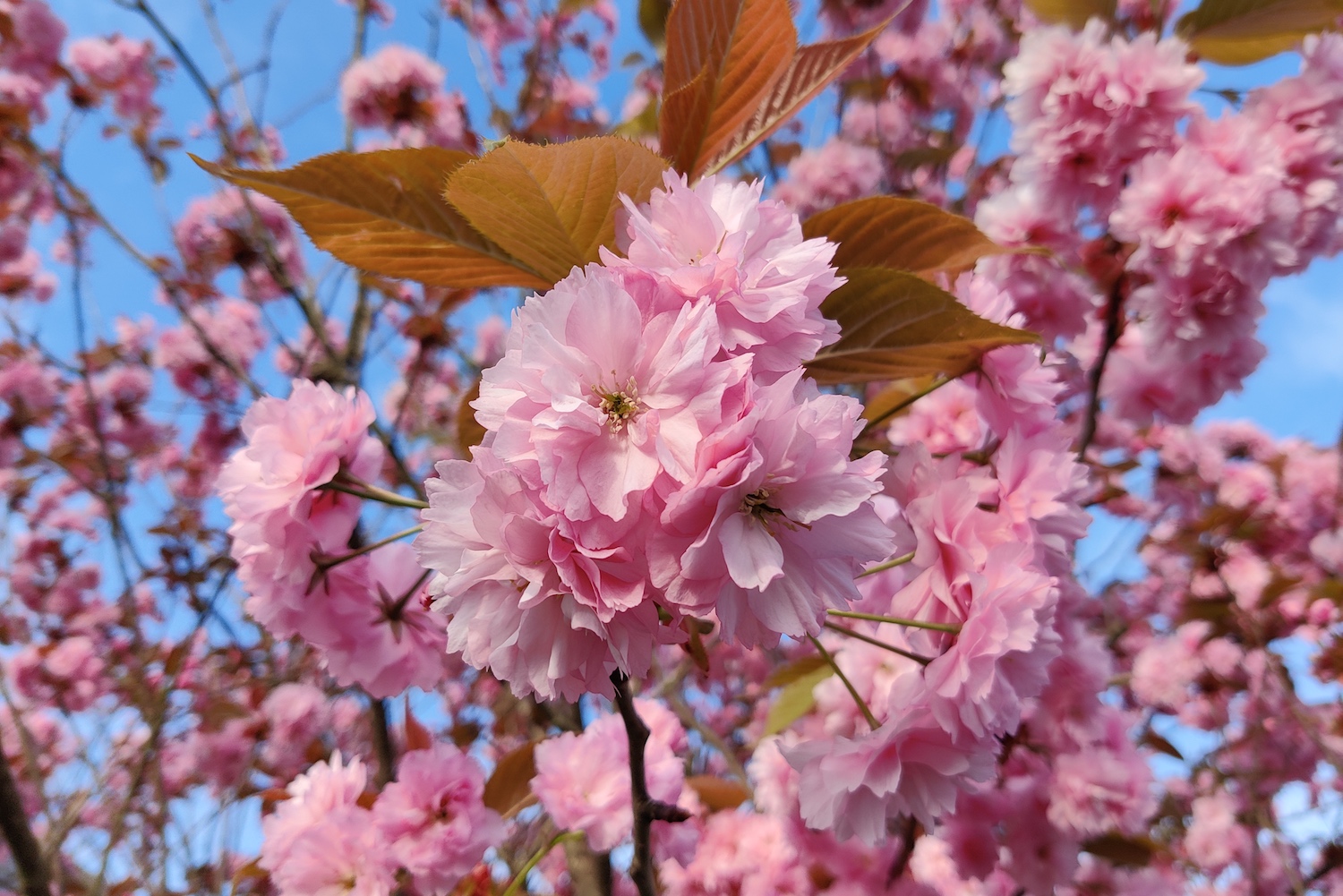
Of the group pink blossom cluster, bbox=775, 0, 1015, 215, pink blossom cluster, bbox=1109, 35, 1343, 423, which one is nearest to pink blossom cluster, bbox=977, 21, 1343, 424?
pink blossom cluster, bbox=1109, 35, 1343, 423

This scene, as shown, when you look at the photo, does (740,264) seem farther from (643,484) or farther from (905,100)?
(905,100)

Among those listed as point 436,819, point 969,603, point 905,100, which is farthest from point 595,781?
point 905,100

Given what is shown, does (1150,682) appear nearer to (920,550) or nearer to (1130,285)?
(1130,285)

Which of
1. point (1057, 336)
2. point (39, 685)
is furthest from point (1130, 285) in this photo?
point (39, 685)

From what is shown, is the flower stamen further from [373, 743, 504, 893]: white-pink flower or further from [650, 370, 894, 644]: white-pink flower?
[373, 743, 504, 893]: white-pink flower

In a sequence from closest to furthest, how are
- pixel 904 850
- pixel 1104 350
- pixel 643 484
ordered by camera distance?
pixel 643 484, pixel 904 850, pixel 1104 350

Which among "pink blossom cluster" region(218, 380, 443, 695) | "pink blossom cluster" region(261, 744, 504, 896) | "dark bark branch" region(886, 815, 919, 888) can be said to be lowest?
"dark bark branch" region(886, 815, 919, 888)

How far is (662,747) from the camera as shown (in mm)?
1351

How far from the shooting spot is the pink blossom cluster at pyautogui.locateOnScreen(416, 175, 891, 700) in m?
0.53

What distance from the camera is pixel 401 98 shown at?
349cm

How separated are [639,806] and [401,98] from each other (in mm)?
3539

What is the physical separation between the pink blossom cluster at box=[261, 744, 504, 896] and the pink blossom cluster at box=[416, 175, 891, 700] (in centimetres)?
64

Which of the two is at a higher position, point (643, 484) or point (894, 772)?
point (643, 484)

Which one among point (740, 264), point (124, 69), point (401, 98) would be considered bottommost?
point (740, 264)
